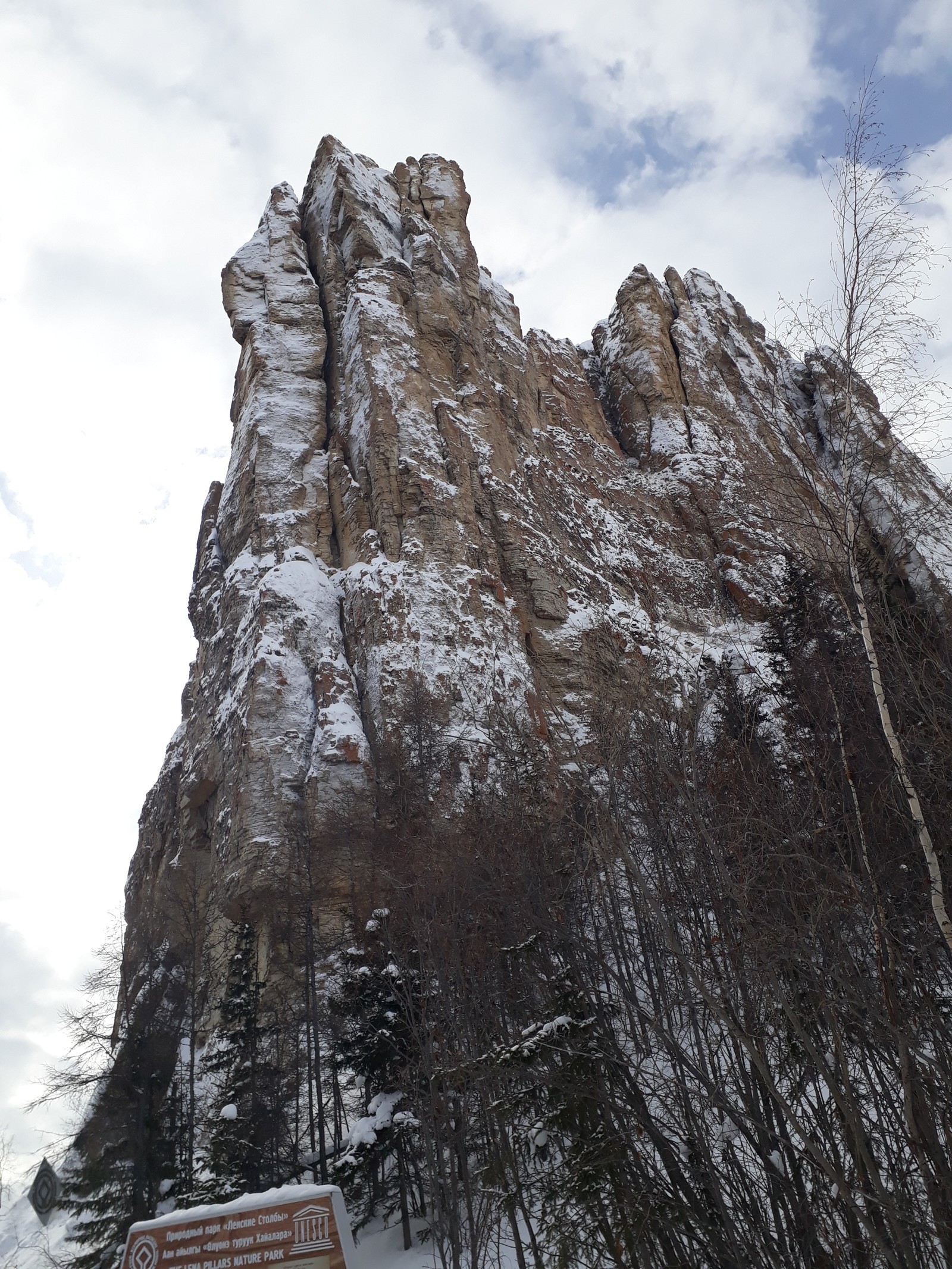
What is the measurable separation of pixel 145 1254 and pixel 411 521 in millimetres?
28178

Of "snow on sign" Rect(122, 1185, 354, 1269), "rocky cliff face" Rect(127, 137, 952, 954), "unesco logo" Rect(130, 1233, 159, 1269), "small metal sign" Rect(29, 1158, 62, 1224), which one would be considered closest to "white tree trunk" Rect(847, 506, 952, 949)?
"snow on sign" Rect(122, 1185, 354, 1269)

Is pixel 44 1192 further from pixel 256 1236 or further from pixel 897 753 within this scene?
pixel 897 753

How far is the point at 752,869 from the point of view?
7484 mm

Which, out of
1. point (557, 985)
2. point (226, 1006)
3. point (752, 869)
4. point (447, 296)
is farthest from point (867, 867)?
point (447, 296)

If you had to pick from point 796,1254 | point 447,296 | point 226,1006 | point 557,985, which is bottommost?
point 796,1254

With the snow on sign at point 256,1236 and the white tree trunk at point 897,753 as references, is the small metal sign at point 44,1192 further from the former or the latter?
the white tree trunk at point 897,753

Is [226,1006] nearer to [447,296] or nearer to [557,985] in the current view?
[557,985]

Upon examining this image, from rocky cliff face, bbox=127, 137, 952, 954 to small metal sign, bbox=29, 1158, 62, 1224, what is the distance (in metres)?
10.0

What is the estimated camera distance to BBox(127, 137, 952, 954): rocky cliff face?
29141 mm

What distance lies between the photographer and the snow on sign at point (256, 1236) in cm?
761

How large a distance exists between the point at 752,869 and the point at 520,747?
16104 mm

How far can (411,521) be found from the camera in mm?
34438

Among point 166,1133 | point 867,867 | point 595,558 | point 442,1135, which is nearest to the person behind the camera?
point 867,867

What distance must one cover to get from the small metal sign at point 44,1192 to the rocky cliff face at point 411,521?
1003 centimetres
